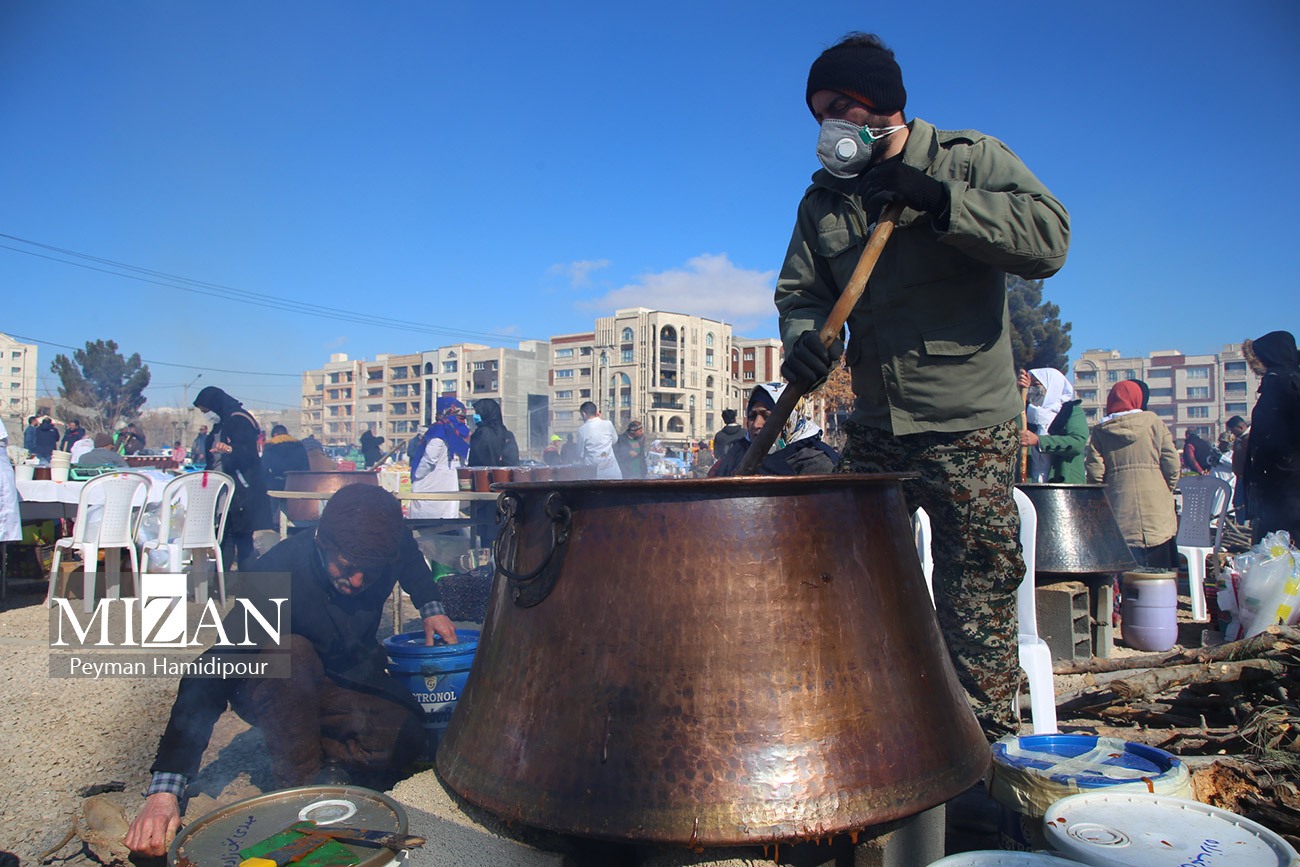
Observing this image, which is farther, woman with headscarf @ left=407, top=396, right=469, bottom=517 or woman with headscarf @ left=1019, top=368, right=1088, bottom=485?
woman with headscarf @ left=407, top=396, right=469, bottom=517

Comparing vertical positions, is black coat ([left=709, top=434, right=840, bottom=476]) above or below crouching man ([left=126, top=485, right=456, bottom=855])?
above

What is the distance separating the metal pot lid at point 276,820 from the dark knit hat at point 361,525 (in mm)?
1183

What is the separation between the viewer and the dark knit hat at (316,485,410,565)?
2906 millimetres

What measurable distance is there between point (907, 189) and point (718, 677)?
126 centimetres

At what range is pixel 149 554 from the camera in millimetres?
6691

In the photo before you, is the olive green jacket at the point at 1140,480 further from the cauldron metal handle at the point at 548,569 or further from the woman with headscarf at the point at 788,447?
the cauldron metal handle at the point at 548,569

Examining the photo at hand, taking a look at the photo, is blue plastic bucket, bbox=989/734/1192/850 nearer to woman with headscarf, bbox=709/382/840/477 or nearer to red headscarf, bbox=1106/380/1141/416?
woman with headscarf, bbox=709/382/840/477

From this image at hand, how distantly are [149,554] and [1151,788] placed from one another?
290 inches

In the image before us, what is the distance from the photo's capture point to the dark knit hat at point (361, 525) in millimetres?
2906

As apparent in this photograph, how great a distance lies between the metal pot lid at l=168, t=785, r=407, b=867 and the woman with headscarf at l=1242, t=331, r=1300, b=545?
6203 mm

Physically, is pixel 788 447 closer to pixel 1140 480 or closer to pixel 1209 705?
pixel 1209 705

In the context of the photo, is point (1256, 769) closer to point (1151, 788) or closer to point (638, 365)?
point (1151, 788)

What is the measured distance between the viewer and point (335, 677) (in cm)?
291

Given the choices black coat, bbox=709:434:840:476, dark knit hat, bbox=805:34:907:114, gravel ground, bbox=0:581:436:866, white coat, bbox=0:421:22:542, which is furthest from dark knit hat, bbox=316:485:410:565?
white coat, bbox=0:421:22:542
